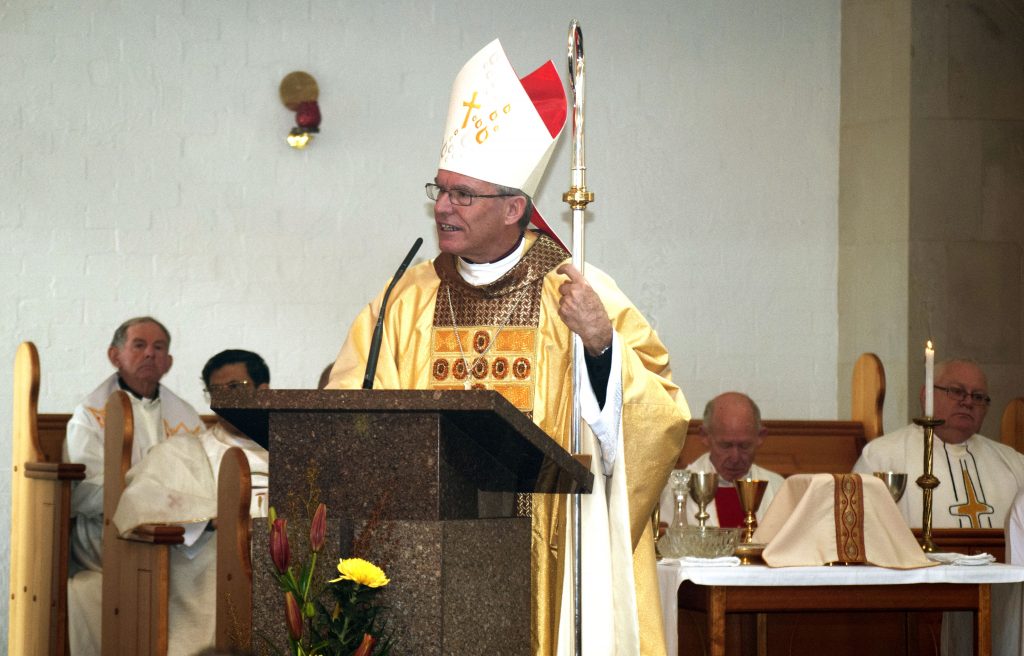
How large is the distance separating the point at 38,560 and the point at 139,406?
104 cm

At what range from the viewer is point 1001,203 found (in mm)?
7648

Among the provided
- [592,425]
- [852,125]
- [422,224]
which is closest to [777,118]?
[852,125]

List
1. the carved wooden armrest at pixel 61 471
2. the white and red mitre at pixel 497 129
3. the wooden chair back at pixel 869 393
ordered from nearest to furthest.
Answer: the white and red mitre at pixel 497 129, the carved wooden armrest at pixel 61 471, the wooden chair back at pixel 869 393

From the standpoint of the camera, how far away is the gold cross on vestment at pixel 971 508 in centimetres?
655

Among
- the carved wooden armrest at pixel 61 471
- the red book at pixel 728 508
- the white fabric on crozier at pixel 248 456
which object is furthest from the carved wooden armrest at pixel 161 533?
the red book at pixel 728 508

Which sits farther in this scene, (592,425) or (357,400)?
(592,425)

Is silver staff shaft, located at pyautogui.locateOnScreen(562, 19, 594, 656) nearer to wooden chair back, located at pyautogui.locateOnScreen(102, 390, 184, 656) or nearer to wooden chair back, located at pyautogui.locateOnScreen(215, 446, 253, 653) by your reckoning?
wooden chair back, located at pyautogui.locateOnScreen(215, 446, 253, 653)

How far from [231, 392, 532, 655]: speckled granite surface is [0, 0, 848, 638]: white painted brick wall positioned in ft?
17.8

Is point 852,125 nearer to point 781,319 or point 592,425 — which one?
point 781,319

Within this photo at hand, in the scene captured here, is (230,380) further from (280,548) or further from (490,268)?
(280,548)

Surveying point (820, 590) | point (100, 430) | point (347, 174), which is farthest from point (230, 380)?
point (820, 590)

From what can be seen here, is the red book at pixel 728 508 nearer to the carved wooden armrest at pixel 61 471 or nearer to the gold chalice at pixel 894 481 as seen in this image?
the gold chalice at pixel 894 481

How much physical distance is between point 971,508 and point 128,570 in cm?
376

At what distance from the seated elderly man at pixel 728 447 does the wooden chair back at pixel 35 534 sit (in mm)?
2486
